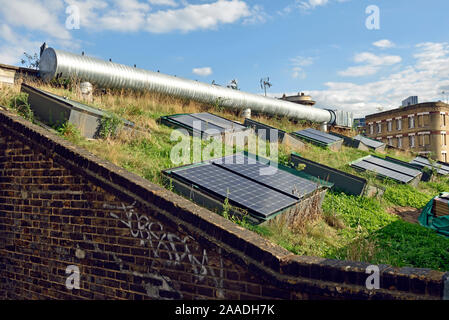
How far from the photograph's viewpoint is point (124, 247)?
476 cm

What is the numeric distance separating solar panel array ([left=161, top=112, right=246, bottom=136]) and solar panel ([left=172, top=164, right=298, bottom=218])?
2.95m

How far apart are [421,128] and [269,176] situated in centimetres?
4784

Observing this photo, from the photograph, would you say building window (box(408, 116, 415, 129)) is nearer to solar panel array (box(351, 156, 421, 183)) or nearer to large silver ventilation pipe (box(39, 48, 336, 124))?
large silver ventilation pipe (box(39, 48, 336, 124))

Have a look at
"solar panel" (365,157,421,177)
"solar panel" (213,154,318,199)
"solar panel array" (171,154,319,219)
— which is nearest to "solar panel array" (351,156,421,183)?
"solar panel" (365,157,421,177)

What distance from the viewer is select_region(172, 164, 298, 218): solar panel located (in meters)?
5.82

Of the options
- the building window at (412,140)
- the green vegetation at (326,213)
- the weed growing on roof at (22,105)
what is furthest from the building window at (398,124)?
the weed growing on roof at (22,105)

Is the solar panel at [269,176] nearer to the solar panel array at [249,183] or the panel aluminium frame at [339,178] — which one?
the solar panel array at [249,183]

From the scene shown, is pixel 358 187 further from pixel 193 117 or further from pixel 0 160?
pixel 0 160

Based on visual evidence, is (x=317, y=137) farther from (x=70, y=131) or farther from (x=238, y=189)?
(x=70, y=131)

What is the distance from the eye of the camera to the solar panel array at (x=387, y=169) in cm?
1167

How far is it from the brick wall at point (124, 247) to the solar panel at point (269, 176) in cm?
276

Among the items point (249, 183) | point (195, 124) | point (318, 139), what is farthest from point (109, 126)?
point (318, 139)

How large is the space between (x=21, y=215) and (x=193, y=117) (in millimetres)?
6221

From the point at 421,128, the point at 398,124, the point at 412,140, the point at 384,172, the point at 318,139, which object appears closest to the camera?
the point at 384,172
